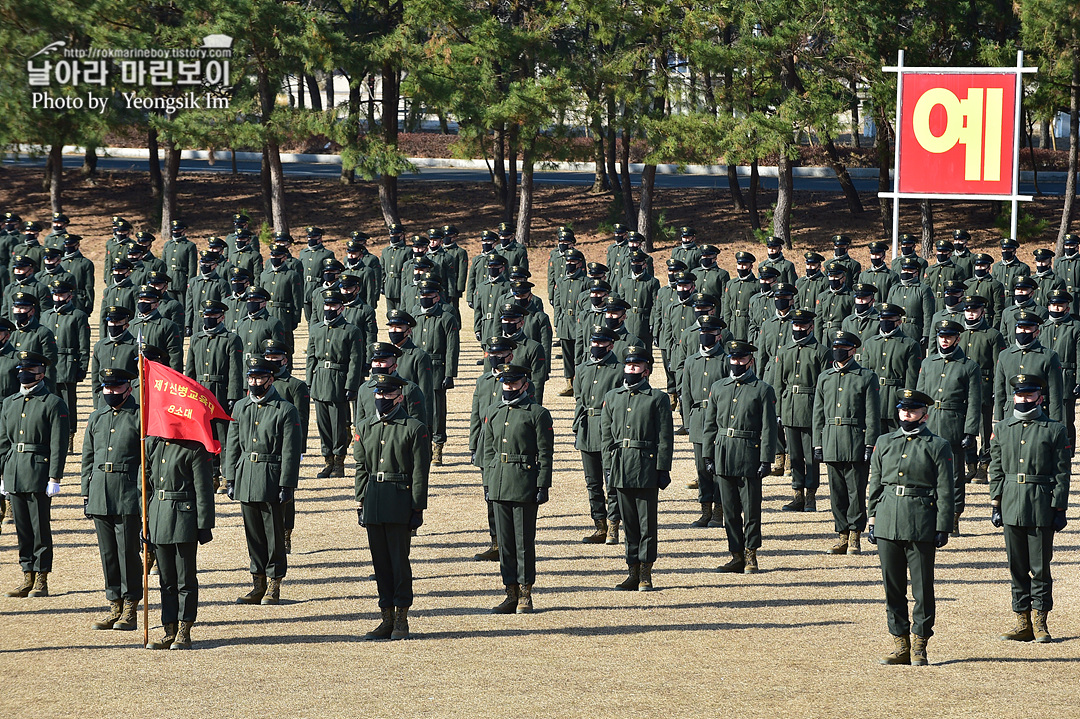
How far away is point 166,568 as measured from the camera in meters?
10.9

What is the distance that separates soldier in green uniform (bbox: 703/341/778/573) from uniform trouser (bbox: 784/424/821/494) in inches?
84.1

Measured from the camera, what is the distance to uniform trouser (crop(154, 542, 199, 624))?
427 inches

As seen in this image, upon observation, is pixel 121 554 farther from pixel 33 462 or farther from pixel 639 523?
pixel 639 523

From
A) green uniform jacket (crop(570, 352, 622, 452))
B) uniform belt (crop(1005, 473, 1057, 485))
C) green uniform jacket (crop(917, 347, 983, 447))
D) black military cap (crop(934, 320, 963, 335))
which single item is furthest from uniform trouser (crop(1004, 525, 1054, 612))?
green uniform jacket (crop(570, 352, 622, 452))

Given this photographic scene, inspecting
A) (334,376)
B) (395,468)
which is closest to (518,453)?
(395,468)

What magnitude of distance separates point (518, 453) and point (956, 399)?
5.14m

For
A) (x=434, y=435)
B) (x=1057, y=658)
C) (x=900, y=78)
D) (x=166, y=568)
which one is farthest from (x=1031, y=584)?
(x=900, y=78)

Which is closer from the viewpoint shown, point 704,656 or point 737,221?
point 704,656

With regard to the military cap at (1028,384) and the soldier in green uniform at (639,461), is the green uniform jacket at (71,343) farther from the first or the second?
the military cap at (1028,384)

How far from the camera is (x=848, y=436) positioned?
13562 millimetres

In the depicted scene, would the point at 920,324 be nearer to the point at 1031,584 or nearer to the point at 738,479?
the point at 738,479

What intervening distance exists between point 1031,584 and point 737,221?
30915mm

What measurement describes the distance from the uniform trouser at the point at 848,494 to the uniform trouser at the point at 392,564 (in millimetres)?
Result: 4608

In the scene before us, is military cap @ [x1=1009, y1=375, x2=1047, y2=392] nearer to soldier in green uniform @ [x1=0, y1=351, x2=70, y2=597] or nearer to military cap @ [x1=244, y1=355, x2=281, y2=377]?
military cap @ [x1=244, y1=355, x2=281, y2=377]
